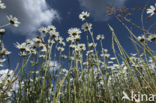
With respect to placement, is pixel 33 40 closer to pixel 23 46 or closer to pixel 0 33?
pixel 23 46

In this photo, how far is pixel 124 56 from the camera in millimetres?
842

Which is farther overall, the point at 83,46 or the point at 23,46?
the point at 83,46

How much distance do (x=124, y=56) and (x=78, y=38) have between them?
1.05m

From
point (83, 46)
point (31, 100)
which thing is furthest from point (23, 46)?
point (83, 46)

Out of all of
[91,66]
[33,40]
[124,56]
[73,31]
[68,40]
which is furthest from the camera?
[68,40]

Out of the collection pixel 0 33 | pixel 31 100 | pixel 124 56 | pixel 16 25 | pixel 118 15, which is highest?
pixel 16 25

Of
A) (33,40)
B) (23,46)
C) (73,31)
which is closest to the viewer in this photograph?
(23,46)

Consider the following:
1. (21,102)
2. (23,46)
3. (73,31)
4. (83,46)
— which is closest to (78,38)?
(73,31)

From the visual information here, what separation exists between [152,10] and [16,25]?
68.8 inches

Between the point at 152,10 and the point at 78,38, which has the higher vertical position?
the point at 152,10

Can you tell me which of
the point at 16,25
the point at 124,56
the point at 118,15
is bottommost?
the point at 124,56

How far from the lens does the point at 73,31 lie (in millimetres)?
2160

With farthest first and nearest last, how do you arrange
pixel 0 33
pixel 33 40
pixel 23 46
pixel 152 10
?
pixel 33 40 < pixel 23 46 < pixel 0 33 < pixel 152 10

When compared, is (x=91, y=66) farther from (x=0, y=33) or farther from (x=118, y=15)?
(x=0, y=33)
